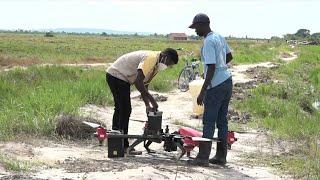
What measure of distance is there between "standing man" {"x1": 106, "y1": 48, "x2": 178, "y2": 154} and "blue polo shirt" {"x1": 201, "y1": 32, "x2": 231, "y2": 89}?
1.33ft

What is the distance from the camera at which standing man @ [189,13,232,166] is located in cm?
612

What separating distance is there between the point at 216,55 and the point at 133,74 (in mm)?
1126

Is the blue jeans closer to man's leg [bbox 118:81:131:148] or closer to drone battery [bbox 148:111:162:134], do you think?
drone battery [bbox 148:111:162:134]

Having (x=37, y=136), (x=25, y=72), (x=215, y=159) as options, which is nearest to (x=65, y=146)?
(x=37, y=136)

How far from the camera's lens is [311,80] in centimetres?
2172

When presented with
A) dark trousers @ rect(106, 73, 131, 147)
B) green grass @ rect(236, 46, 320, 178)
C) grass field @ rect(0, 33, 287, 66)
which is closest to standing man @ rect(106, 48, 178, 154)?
dark trousers @ rect(106, 73, 131, 147)

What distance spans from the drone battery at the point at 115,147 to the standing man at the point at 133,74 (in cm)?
45

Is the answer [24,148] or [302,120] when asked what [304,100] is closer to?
[302,120]

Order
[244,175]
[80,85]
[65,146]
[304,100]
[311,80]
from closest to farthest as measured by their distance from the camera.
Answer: [244,175] < [65,146] < [80,85] < [304,100] < [311,80]

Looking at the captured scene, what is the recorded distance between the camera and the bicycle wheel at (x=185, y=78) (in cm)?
1454

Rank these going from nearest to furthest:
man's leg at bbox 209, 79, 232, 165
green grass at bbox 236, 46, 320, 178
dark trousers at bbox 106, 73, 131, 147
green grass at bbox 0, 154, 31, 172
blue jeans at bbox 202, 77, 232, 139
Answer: green grass at bbox 0, 154, 31, 172 → blue jeans at bbox 202, 77, 232, 139 → man's leg at bbox 209, 79, 232, 165 → dark trousers at bbox 106, 73, 131, 147 → green grass at bbox 236, 46, 320, 178

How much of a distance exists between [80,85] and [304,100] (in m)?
6.38

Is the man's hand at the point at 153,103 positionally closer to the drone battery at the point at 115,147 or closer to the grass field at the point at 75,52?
the drone battery at the point at 115,147

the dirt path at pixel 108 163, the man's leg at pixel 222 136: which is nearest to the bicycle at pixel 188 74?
the dirt path at pixel 108 163
